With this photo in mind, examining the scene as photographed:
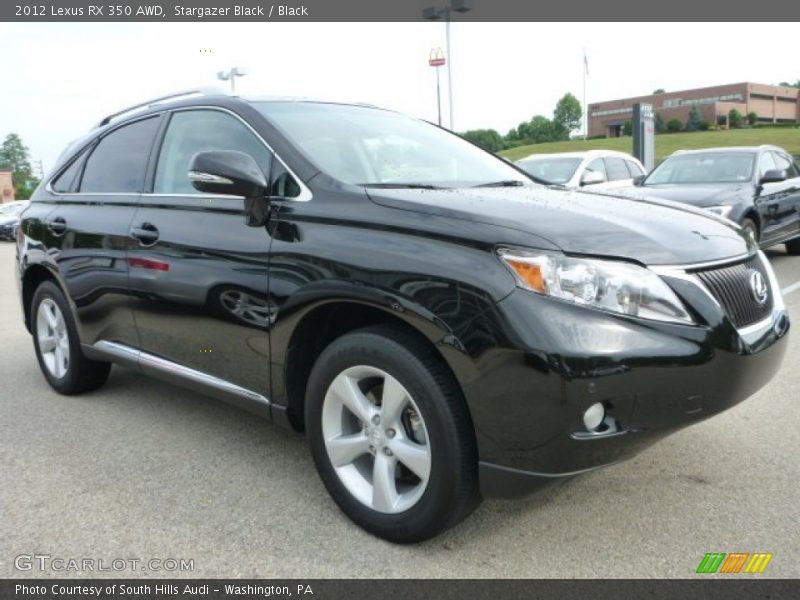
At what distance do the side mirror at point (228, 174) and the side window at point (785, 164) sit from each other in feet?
30.4

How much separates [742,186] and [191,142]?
7.46 meters

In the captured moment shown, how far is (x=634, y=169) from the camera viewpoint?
13227mm

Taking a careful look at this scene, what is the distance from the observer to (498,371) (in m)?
2.23

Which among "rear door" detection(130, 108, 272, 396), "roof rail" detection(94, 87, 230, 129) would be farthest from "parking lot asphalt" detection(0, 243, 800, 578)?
"roof rail" detection(94, 87, 230, 129)

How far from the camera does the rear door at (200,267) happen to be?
9.86 ft

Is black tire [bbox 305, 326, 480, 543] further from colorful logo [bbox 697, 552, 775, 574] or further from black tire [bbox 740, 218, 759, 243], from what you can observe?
black tire [bbox 740, 218, 759, 243]

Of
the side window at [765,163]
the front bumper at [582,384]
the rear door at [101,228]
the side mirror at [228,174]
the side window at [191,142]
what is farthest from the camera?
the side window at [765,163]

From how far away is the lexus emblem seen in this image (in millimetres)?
2648

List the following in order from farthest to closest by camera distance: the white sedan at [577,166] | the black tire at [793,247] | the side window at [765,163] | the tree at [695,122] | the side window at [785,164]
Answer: the tree at [695,122]
the white sedan at [577,166]
the black tire at [793,247]
the side window at [785,164]
the side window at [765,163]

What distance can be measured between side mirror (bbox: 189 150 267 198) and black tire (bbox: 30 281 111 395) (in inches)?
73.3

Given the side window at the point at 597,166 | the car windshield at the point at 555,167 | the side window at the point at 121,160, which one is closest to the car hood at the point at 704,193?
the car windshield at the point at 555,167

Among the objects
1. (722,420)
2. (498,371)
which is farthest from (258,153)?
(722,420)
